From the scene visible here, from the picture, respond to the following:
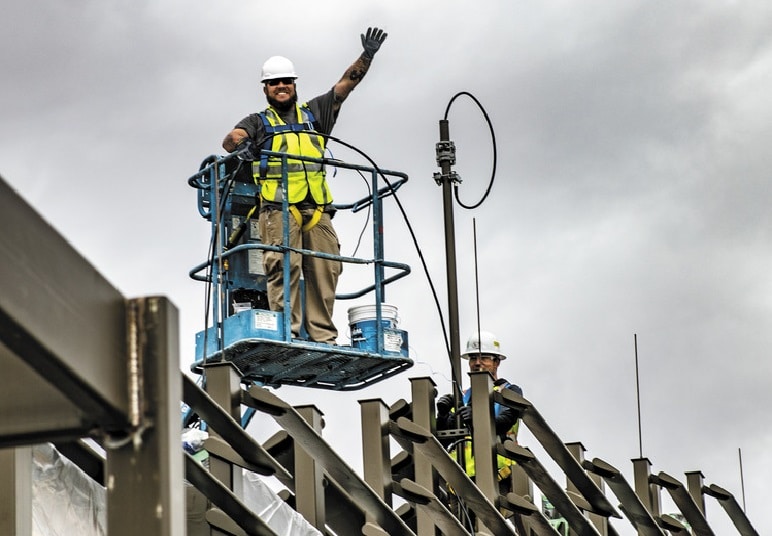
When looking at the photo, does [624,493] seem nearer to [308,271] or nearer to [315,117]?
[308,271]

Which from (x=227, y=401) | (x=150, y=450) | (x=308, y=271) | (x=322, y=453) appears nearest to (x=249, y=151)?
(x=308, y=271)

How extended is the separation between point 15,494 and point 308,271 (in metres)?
8.74

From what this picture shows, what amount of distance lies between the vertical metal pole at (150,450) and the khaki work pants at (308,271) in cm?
1015

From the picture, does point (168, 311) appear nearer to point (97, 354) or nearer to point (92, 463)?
point (97, 354)

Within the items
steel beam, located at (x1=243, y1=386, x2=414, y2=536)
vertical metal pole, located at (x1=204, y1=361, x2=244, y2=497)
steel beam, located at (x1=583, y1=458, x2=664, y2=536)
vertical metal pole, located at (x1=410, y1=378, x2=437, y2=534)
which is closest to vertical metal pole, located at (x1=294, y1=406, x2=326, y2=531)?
steel beam, located at (x1=243, y1=386, x2=414, y2=536)

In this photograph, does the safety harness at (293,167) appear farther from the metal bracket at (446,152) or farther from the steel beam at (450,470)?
the steel beam at (450,470)

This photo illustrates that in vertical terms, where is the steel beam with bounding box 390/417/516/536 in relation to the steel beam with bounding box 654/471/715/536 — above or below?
below

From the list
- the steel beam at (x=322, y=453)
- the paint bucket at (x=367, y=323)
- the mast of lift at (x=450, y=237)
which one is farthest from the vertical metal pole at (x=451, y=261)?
the steel beam at (x=322, y=453)

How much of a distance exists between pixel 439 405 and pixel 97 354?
31.0ft

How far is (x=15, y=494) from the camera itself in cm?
484

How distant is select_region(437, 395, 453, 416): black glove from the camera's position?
12.2 metres

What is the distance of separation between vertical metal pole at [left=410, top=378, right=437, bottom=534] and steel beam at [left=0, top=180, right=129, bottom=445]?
272 inches

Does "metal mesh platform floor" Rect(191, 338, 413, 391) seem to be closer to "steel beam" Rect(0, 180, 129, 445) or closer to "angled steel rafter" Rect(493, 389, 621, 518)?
"angled steel rafter" Rect(493, 389, 621, 518)

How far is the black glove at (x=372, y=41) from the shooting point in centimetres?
1415
